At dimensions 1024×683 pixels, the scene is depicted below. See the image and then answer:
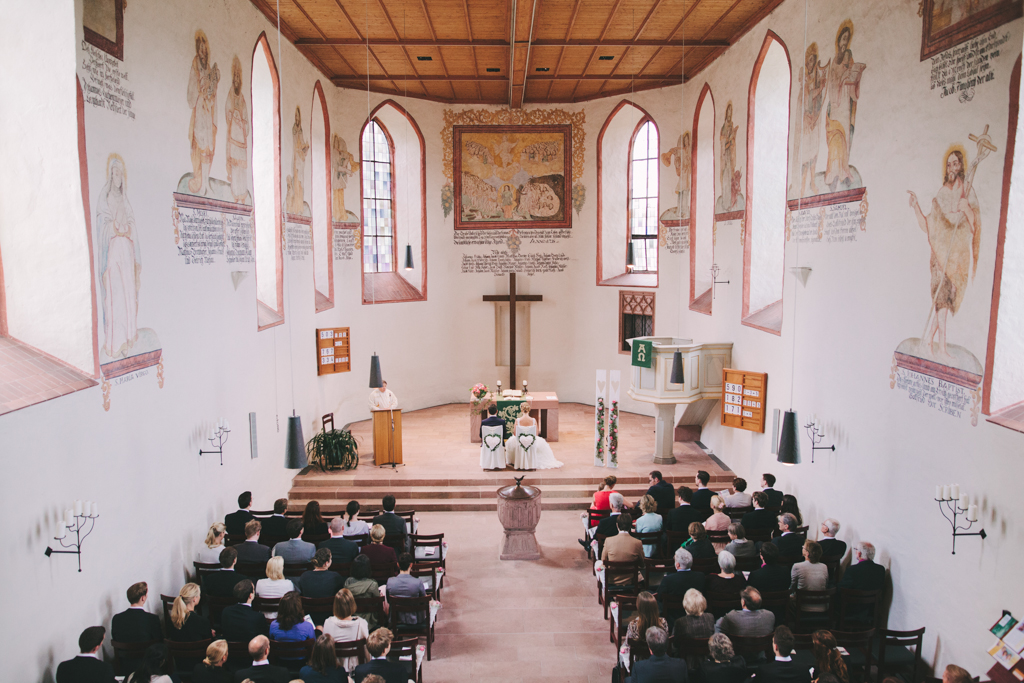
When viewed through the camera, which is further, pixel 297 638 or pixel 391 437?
pixel 391 437

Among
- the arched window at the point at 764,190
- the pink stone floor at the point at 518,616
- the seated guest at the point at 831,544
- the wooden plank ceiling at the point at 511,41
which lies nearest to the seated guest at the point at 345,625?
the pink stone floor at the point at 518,616

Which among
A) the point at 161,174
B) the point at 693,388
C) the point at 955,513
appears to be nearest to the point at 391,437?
the point at 693,388

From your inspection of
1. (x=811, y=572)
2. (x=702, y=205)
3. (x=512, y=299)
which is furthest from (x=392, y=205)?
(x=811, y=572)

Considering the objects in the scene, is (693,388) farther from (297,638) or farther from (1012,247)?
(297,638)

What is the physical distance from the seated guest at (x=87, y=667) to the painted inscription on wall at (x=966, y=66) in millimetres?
8468

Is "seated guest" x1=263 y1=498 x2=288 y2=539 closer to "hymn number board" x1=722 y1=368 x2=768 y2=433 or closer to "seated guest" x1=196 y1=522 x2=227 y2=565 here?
"seated guest" x1=196 y1=522 x2=227 y2=565

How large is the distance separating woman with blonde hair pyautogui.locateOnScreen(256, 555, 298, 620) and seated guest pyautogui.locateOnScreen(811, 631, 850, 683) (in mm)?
4628

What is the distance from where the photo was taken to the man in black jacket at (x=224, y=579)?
22.6ft

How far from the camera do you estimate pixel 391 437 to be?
42.0ft

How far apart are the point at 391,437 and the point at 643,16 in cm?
835

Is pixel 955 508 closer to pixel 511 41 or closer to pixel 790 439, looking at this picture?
pixel 790 439

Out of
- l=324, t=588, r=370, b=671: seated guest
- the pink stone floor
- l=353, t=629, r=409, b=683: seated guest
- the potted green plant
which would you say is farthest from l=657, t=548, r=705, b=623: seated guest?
the potted green plant

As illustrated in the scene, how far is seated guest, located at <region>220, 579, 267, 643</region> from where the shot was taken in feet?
19.9

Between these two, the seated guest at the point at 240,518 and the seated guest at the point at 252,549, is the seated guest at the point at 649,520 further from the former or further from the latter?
the seated guest at the point at 240,518
